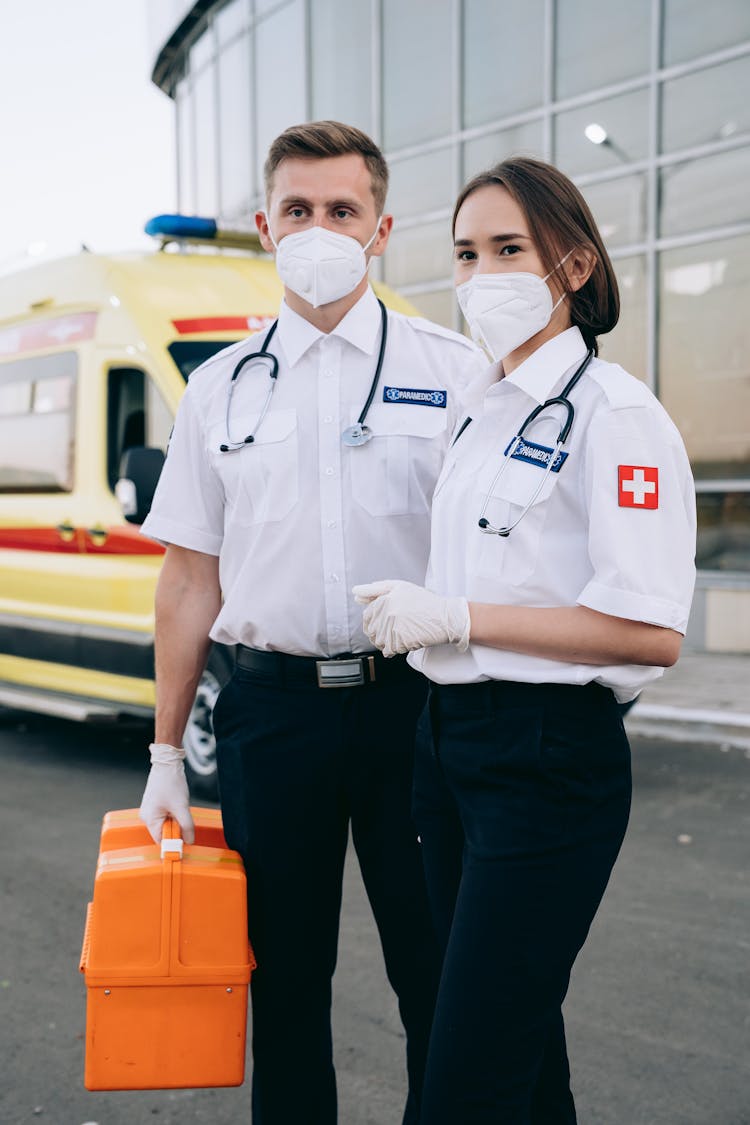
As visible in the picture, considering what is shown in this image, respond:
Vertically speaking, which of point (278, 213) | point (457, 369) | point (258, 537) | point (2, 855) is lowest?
point (2, 855)

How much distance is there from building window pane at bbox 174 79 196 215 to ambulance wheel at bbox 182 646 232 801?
14.0 meters

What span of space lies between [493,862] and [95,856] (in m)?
3.44

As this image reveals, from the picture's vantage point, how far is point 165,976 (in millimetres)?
2135

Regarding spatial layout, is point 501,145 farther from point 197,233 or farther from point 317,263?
point 317,263

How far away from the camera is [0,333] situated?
7363mm

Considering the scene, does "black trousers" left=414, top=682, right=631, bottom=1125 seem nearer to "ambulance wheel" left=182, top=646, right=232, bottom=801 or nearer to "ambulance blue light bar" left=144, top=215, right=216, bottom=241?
"ambulance wheel" left=182, top=646, right=232, bottom=801

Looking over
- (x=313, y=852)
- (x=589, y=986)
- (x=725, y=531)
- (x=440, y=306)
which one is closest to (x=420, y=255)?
(x=440, y=306)

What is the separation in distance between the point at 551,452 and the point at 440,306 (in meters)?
11.9

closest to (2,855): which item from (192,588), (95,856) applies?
(95,856)

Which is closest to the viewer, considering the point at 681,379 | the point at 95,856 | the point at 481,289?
the point at 481,289

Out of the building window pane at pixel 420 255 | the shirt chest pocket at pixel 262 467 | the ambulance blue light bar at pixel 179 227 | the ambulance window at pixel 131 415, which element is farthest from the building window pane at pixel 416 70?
the shirt chest pocket at pixel 262 467

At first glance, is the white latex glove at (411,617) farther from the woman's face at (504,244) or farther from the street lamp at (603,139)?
the street lamp at (603,139)

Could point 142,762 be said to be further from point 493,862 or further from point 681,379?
point 681,379

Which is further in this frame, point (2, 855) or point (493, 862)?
point (2, 855)
